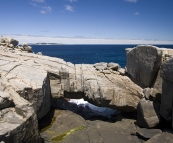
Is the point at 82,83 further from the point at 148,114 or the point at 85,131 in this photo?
the point at 148,114

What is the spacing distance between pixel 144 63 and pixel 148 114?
151 inches

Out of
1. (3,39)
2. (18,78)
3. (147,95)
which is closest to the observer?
(18,78)

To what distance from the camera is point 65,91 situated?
1569cm

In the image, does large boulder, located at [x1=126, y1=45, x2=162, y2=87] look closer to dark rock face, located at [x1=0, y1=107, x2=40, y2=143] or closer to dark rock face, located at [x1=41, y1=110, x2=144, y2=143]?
dark rock face, located at [x1=41, y1=110, x2=144, y2=143]

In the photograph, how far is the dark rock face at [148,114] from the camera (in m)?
12.7

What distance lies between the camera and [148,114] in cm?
1306

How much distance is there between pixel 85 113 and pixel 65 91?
2944mm

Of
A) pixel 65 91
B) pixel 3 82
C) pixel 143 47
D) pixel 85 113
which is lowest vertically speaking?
pixel 85 113

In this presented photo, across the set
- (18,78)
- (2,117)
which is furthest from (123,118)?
(2,117)

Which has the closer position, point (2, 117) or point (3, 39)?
point (2, 117)

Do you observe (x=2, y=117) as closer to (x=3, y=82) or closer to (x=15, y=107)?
(x=15, y=107)

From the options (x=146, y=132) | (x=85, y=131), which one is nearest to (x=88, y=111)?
(x=85, y=131)

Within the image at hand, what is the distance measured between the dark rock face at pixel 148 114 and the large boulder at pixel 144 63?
1.91m

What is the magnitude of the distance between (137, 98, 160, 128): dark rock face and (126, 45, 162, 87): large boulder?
6.28 feet
